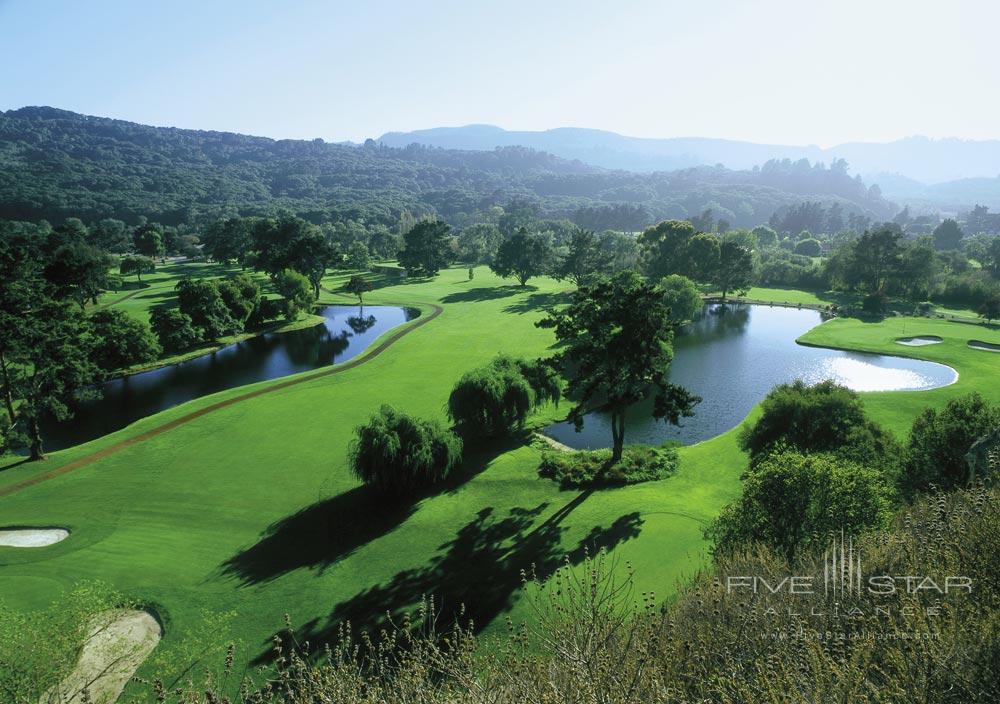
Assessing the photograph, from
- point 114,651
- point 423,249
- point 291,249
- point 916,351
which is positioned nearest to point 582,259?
point 423,249

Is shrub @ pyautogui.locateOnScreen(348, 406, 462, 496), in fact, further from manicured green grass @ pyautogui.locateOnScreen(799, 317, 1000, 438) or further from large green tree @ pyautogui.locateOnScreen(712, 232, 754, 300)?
large green tree @ pyautogui.locateOnScreen(712, 232, 754, 300)

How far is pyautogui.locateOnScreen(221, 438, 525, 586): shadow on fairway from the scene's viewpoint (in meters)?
27.6

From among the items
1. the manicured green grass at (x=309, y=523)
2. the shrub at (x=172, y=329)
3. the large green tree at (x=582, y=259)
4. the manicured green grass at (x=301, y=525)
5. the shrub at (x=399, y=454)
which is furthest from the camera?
the large green tree at (x=582, y=259)

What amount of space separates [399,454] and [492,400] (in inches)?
426

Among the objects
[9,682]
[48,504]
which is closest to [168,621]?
[9,682]

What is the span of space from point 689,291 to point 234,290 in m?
77.6

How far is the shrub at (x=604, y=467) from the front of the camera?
36062 millimetres

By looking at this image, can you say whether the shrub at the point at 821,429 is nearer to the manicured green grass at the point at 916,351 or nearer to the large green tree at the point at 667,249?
the manicured green grass at the point at 916,351

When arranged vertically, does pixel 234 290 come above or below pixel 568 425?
above

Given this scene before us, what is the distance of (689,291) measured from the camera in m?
90.1

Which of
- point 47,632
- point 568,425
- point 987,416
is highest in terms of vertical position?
point 987,416

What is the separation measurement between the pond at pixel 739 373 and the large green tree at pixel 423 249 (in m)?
77.2

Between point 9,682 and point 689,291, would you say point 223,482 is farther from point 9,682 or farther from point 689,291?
point 689,291

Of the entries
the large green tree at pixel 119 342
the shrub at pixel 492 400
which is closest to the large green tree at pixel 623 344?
the shrub at pixel 492 400
